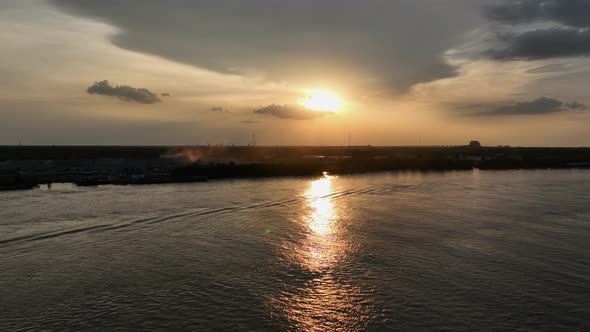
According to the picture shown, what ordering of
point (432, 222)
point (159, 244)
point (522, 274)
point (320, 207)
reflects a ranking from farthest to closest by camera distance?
1. point (320, 207)
2. point (432, 222)
3. point (159, 244)
4. point (522, 274)

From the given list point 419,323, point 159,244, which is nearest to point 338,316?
point 419,323

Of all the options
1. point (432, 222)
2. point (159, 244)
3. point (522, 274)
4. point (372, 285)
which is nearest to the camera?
point (372, 285)

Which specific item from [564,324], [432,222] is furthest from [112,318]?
[432,222]

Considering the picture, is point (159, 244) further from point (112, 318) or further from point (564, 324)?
point (564, 324)

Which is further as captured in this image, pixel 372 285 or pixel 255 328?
pixel 372 285

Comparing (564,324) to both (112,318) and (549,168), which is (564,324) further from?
(549,168)

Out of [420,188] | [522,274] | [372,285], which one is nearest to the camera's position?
[372,285]
